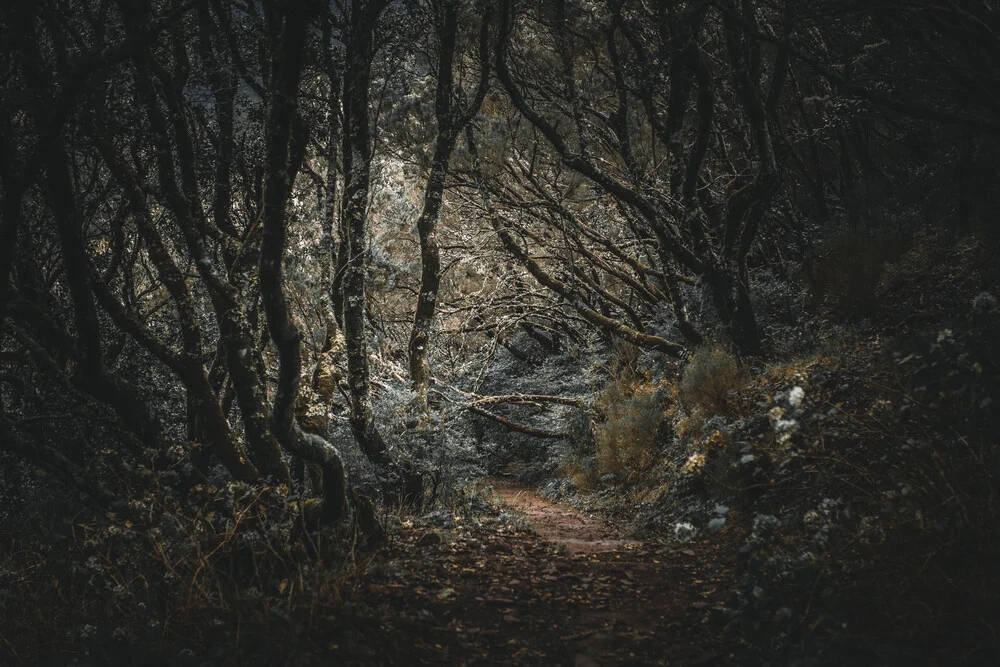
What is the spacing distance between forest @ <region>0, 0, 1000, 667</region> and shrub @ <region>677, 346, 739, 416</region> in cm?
5

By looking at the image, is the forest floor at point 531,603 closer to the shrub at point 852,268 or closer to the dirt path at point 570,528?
the dirt path at point 570,528

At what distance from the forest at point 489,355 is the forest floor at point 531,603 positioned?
1.5 inches

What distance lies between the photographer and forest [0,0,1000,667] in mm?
3604

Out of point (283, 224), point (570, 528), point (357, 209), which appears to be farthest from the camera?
point (570, 528)

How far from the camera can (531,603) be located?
434 centimetres

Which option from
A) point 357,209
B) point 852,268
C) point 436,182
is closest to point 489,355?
point 436,182

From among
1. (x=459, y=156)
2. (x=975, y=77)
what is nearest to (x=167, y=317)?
(x=459, y=156)

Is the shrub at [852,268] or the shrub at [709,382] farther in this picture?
the shrub at [852,268]

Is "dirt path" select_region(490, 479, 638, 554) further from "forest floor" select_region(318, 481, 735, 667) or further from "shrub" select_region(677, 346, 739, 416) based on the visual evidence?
"shrub" select_region(677, 346, 739, 416)

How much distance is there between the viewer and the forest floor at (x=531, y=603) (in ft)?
11.5

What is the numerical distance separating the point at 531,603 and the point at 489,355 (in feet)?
23.5

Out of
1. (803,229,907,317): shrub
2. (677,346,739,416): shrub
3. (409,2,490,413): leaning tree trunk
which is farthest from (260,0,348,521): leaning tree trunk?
(803,229,907,317): shrub

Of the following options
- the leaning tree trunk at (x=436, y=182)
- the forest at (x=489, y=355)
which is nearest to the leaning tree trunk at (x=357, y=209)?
the forest at (x=489, y=355)

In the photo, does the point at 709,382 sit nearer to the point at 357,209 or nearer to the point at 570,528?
the point at 570,528
